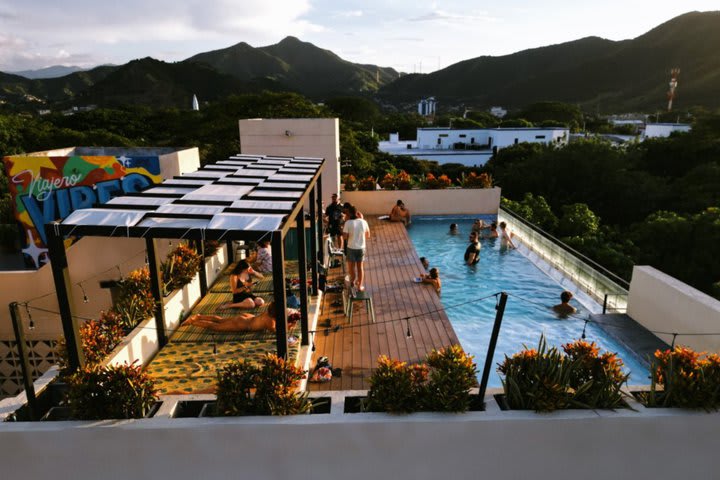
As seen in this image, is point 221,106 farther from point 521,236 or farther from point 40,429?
point 40,429

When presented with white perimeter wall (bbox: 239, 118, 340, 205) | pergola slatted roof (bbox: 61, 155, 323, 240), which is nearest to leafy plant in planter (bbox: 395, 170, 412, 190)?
white perimeter wall (bbox: 239, 118, 340, 205)

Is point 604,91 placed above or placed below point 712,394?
above

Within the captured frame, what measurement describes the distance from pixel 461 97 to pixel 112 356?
145 m

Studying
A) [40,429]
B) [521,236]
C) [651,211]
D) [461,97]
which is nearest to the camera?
[40,429]

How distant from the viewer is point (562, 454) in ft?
14.0

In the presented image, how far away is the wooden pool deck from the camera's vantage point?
20.0ft

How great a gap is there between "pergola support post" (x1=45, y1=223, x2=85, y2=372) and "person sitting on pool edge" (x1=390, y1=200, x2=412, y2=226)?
10.9m

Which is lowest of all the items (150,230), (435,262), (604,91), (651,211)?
(651,211)

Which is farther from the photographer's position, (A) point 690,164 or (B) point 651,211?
(A) point 690,164

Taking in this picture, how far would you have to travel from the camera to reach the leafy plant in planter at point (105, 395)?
4188 mm

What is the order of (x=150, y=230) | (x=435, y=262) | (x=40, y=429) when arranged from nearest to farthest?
(x=40, y=429)
(x=150, y=230)
(x=435, y=262)

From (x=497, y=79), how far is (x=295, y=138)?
5407 inches

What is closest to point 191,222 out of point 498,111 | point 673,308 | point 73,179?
point 673,308

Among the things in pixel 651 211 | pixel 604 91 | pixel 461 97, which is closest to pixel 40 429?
pixel 651 211
